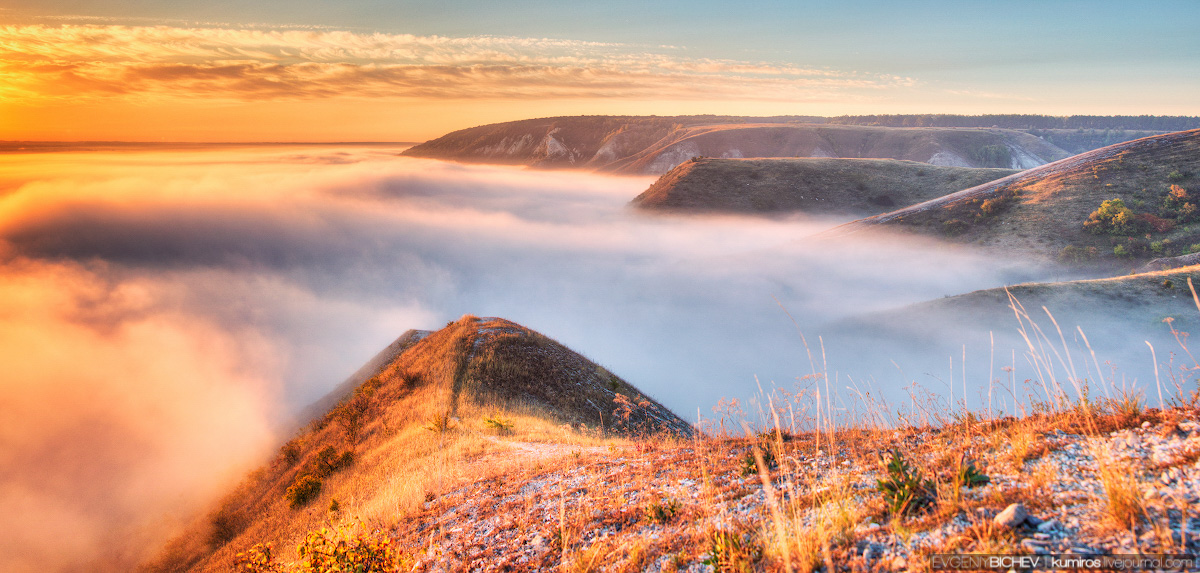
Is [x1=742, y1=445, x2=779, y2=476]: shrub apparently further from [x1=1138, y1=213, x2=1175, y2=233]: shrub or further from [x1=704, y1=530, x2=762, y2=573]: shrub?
[x1=1138, y1=213, x2=1175, y2=233]: shrub

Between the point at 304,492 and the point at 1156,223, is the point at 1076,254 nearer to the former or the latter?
the point at 1156,223

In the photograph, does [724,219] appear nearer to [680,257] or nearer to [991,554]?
[680,257]

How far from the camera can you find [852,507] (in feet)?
14.8

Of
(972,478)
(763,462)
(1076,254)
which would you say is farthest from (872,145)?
(972,478)

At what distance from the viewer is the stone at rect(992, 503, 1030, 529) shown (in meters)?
3.50

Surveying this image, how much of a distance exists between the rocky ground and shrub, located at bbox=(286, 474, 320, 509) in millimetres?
10308

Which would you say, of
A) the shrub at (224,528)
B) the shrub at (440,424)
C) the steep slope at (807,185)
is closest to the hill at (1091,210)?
the steep slope at (807,185)

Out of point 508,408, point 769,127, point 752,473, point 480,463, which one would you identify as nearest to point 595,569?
point 752,473

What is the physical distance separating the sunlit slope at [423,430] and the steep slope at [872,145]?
16127 cm

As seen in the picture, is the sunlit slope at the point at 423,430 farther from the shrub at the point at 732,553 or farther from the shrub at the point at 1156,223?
the shrub at the point at 1156,223

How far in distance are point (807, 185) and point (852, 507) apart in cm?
9995

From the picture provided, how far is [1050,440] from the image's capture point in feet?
16.1

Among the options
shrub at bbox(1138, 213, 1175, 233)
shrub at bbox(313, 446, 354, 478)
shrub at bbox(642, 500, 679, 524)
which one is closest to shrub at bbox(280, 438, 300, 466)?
shrub at bbox(313, 446, 354, 478)

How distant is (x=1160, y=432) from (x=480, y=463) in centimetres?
1071
